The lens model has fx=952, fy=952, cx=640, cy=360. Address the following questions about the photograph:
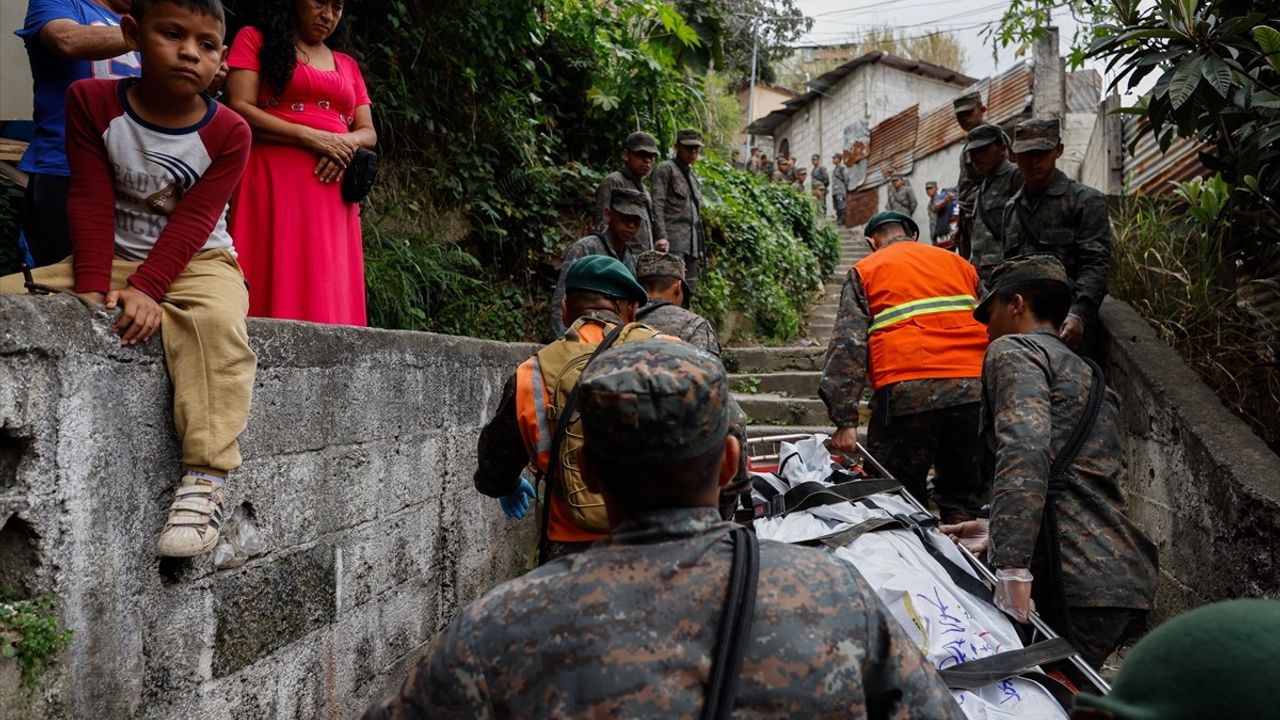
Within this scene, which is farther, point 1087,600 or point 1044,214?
point 1044,214

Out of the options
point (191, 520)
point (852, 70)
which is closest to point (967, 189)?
point (191, 520)

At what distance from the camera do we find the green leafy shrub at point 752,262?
36.9ft

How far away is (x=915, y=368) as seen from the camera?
472cm

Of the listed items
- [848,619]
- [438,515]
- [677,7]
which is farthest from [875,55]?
[848,619]

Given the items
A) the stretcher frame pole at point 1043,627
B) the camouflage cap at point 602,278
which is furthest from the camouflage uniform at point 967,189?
the camouflage cap at point 602,278

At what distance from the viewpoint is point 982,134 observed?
20.5 ft

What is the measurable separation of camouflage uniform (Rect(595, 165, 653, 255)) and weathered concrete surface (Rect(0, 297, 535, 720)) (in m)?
3.02

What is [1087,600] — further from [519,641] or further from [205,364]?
[205,364]

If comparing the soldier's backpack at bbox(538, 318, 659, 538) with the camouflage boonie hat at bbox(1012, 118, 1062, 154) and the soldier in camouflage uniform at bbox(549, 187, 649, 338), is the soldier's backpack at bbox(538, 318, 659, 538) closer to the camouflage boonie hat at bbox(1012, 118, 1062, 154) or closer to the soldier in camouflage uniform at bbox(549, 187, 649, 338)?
the camouflage boonie hat at bbox(1012, 118, 1062, 154)

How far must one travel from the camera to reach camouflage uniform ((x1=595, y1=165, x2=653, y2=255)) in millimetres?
7344

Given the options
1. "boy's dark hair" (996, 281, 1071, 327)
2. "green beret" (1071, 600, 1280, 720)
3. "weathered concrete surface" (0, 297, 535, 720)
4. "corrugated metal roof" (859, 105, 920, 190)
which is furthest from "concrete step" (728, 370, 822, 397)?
"corrugated metal roof" (859, 105, 920, 190)

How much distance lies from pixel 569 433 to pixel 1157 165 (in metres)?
7.83

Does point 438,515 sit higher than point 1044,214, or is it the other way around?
point 1044,214

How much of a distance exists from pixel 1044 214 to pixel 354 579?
4.16 metres
